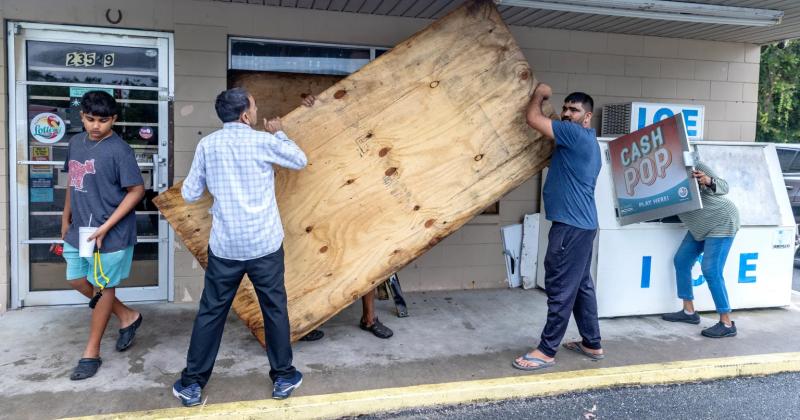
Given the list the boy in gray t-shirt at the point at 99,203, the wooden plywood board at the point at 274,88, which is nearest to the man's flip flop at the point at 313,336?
the boy in gray t-shirt at the point at 99,203

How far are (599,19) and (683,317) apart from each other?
2.83 meters

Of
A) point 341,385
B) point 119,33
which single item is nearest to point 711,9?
point 341,385

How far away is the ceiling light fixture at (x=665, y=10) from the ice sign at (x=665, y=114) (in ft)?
3.45

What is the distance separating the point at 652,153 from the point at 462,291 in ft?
7.47

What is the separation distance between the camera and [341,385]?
11.3 ft

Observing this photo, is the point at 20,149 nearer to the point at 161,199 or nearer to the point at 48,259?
the point at 48,259

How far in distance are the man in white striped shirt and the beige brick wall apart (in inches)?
78.7

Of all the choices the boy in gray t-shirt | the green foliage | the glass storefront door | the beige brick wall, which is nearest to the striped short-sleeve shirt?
the beige brick wall

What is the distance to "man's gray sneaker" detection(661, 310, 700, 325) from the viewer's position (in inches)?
187

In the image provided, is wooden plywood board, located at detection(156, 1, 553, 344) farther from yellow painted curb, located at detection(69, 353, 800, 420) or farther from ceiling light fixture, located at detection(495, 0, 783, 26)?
ceiling light fixture, located at detection(495, 0, 783, 26)

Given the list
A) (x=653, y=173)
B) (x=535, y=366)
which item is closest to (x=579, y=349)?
(x=535, y=366)

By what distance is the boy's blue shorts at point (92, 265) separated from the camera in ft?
11.5

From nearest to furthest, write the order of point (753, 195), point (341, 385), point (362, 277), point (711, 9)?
point (341, 385) < point (362, 277) < point (711, 9) < point (753, 195)

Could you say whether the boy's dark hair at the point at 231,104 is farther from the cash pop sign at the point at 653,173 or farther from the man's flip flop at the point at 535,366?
the cash pop sign at the point at 653,173
